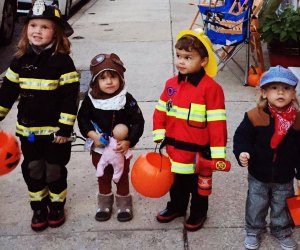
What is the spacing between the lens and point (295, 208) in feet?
9.83

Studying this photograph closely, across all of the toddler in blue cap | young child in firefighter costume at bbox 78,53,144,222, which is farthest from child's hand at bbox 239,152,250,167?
young child in firefighter costume at bbox 78,53,144,222

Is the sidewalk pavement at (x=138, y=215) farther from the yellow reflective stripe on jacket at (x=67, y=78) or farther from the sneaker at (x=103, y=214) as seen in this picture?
the yellow reflective stripe on jacket at (x=67, y=78)

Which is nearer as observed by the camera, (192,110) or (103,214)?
(192,110)

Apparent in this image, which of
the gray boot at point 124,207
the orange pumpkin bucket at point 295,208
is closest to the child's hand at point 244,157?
the orange pumpkin bucket at point 295,208

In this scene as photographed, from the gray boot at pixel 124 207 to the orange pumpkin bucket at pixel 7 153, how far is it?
0.80 meters

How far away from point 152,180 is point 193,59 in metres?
0.78

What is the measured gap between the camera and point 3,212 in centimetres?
375

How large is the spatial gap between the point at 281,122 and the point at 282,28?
3.39m

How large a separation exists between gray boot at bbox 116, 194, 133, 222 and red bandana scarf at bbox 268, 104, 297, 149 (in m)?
1.22

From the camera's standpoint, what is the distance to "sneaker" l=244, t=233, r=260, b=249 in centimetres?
321

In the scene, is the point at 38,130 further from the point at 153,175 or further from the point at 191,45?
the point at 191,45

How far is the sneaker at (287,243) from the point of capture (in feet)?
10.4

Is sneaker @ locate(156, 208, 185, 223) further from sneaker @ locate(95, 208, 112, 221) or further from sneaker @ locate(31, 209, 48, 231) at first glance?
sneaker @ locate(31, 209, 48, 231)

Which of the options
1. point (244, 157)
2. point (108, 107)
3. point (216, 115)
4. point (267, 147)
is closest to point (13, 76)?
point (108, 107)
